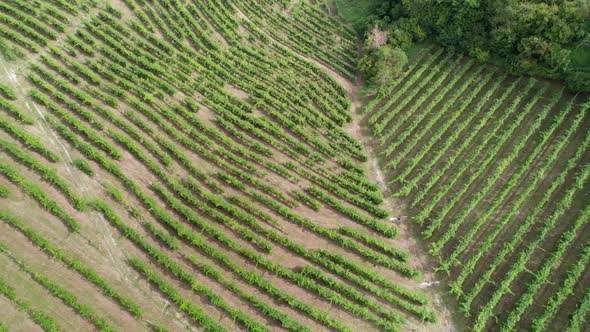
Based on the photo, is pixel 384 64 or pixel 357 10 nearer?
pixel 384 64

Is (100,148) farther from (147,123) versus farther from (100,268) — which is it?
(100,268)

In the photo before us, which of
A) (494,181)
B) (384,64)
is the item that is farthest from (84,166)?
(494,181)

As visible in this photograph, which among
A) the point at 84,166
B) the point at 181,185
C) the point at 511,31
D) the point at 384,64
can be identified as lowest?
the point at 84,166

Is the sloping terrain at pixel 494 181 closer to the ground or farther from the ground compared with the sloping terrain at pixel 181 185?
farther from the ground

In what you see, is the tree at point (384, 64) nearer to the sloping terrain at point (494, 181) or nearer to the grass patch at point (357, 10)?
the sloping terrain at point (494, 181)

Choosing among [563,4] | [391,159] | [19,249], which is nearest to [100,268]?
[19,249]

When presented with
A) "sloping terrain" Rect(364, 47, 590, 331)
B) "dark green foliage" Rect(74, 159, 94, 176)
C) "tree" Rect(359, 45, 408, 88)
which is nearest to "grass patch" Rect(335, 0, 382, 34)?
"tree" Rect(359, 45, 408, 88)

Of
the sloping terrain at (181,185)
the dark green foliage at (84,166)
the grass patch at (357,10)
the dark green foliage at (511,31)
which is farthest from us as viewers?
the grass patch at (357,10)

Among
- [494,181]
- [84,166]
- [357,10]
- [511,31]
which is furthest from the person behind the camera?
[357,10]

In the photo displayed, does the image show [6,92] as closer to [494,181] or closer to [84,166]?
[84,166]

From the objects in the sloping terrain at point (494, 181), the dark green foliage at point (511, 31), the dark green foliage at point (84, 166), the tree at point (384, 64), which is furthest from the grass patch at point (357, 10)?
the dark green foliage at point (84, 166)

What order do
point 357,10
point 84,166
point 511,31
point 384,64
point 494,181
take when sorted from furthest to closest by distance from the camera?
point 357,10 < point 384,64 < point 511,31 < point 494,181 < point 84,166

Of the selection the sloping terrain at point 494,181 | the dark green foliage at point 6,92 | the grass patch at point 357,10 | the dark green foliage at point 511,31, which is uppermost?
the dark green foliage at point 511,31
